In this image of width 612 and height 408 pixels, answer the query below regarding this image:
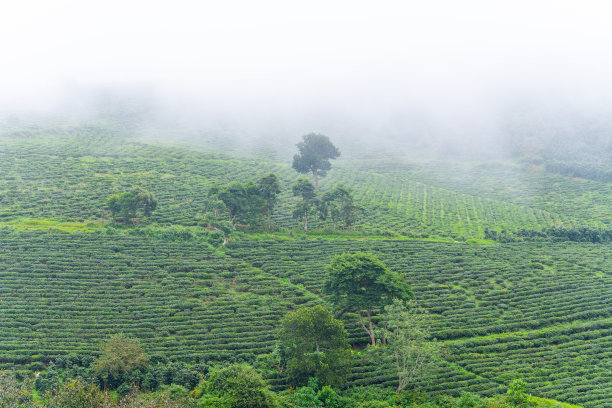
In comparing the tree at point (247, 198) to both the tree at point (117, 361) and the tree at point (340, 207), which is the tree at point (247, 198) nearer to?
the tree at point (340, 207)

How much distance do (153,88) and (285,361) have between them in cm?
18542

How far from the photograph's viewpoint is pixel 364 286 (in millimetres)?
37500

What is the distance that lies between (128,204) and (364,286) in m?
36.9

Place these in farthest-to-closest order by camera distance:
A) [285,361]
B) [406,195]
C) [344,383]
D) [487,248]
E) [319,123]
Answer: [319,123], [406,195], [487,248], [285,361], [344,383]

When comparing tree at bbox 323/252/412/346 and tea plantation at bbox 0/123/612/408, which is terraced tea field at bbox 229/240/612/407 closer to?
tea plantation at bbox 0/123/612/408

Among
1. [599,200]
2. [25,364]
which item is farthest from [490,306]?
[599,200]

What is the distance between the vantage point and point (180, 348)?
34594mm

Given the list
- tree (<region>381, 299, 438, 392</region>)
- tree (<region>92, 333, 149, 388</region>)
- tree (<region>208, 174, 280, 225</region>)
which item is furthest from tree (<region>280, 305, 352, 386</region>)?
tree (<region>208, 174, 280, 225</region>)

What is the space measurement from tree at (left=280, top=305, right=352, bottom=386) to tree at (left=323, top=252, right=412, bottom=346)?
4938mm

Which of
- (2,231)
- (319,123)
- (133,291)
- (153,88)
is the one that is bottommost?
(133,291)

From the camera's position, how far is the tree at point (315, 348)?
3070cm

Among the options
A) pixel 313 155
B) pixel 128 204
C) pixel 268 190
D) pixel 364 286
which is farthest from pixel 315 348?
pixel 313 155

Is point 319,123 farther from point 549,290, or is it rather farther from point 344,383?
point 344,383

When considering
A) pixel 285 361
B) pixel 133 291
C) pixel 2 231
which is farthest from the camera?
pixel 2 231
